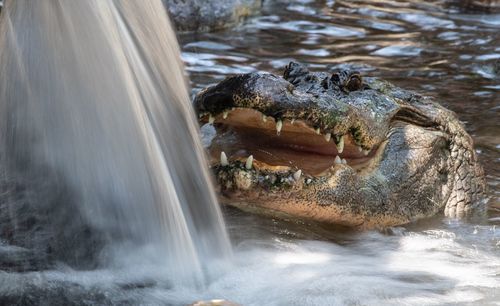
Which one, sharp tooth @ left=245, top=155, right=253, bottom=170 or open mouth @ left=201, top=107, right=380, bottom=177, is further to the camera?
open mouth @ left=201, top=107, right=380, bottom=177

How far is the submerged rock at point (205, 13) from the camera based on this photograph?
9391 millimetres

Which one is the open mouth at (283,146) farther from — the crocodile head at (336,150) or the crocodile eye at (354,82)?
the crocodile eye at (354,82)

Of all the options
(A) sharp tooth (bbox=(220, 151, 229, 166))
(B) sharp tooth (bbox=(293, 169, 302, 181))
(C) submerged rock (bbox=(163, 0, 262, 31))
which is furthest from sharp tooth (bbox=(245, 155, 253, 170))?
(C) submerged rock (bbox=(163, 0, 262, 31))

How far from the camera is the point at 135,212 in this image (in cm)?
376

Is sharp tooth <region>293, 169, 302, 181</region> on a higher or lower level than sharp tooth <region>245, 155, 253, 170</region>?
lower

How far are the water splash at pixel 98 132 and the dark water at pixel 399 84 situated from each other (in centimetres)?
37

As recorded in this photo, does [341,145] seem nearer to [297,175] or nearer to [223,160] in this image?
[297,175]

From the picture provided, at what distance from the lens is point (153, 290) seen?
328 centimetres

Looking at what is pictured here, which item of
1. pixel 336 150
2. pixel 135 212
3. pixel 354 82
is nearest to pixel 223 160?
pixel 135 212

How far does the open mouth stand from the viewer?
4.12 metres

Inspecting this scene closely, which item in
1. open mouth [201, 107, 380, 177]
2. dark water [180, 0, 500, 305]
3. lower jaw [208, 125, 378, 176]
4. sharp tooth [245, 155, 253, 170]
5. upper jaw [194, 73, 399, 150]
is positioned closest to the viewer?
dark water [180, 0, 500, 305]

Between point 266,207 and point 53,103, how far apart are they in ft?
3.79

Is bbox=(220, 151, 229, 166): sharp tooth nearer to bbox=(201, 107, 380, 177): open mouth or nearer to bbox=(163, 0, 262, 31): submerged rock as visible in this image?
bbox=(201, 107, 380, 177): open mouth

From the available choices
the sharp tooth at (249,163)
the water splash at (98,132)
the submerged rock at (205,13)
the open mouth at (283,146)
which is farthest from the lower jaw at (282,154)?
the submerged rock at (205,13)
